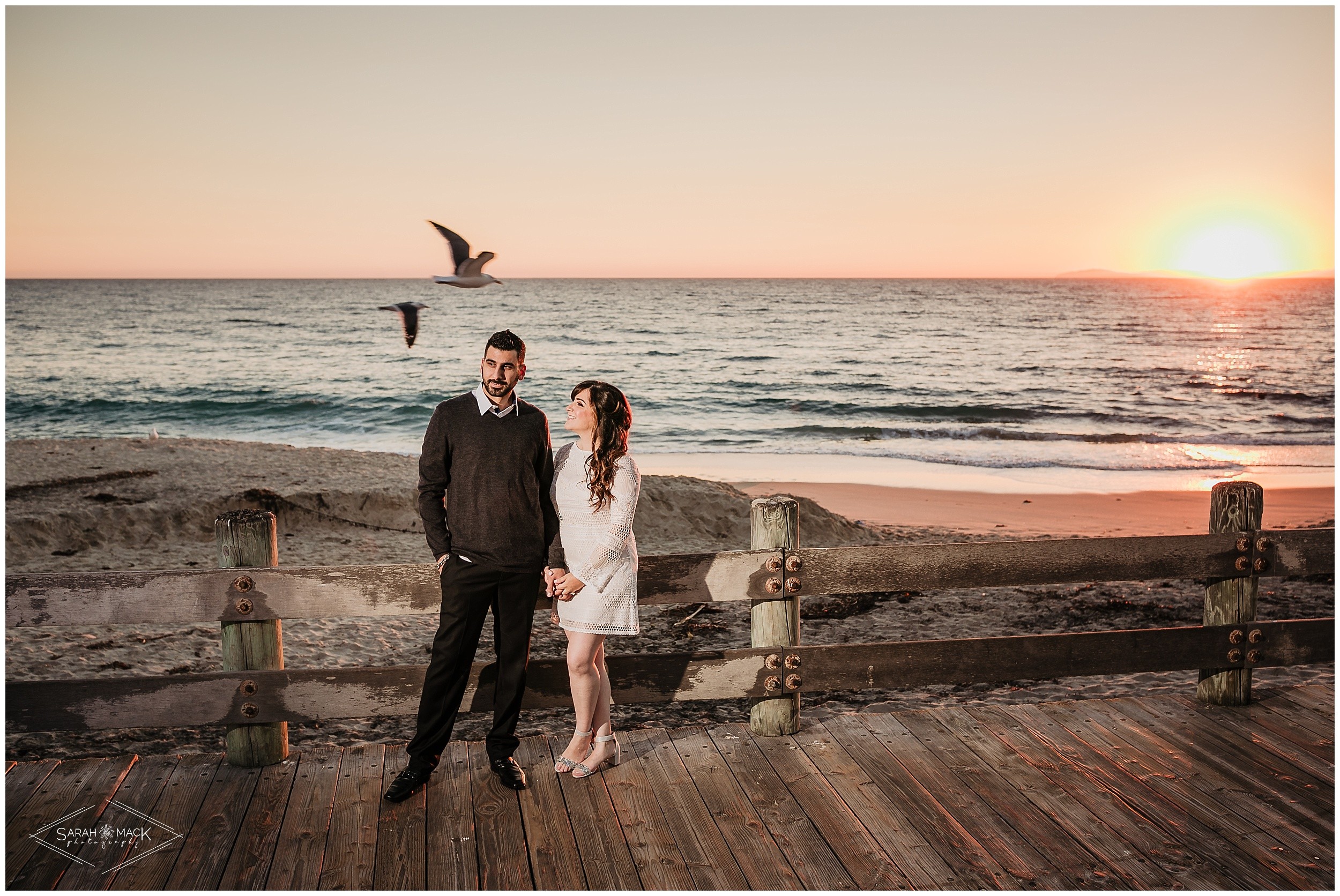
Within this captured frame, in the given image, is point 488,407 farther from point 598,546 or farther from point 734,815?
point 734,815

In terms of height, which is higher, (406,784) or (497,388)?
(497,388)

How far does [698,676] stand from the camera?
13.0 ft

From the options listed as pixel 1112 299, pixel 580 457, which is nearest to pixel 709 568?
pixel 580 457

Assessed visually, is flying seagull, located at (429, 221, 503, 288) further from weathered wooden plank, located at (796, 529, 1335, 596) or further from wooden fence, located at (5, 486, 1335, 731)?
weathered wooden plank, located at (796, 529, 1335, 596)

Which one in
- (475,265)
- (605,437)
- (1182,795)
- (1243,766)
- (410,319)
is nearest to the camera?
(605,437)

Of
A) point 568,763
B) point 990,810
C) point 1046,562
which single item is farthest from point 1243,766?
point 568,763

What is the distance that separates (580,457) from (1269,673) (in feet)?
15.2

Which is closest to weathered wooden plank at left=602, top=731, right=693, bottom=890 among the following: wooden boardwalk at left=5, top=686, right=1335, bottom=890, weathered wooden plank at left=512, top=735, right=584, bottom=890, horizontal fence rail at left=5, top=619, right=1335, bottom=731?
wooden boardwalk at left=5, top=686, right=1335, bottom=890

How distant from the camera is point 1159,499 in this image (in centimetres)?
1309

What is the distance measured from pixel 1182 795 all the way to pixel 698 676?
1934 mm

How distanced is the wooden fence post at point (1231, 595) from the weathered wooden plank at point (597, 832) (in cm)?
301

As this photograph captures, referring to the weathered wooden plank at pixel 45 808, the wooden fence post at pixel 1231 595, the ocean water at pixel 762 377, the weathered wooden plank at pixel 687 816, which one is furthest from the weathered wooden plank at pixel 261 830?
the ocean water at pixel 762 377

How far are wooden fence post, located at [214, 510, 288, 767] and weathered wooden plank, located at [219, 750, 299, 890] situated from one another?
96 mm

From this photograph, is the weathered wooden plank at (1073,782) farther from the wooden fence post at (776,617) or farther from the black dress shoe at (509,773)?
the black dress shoe at (509,773)
